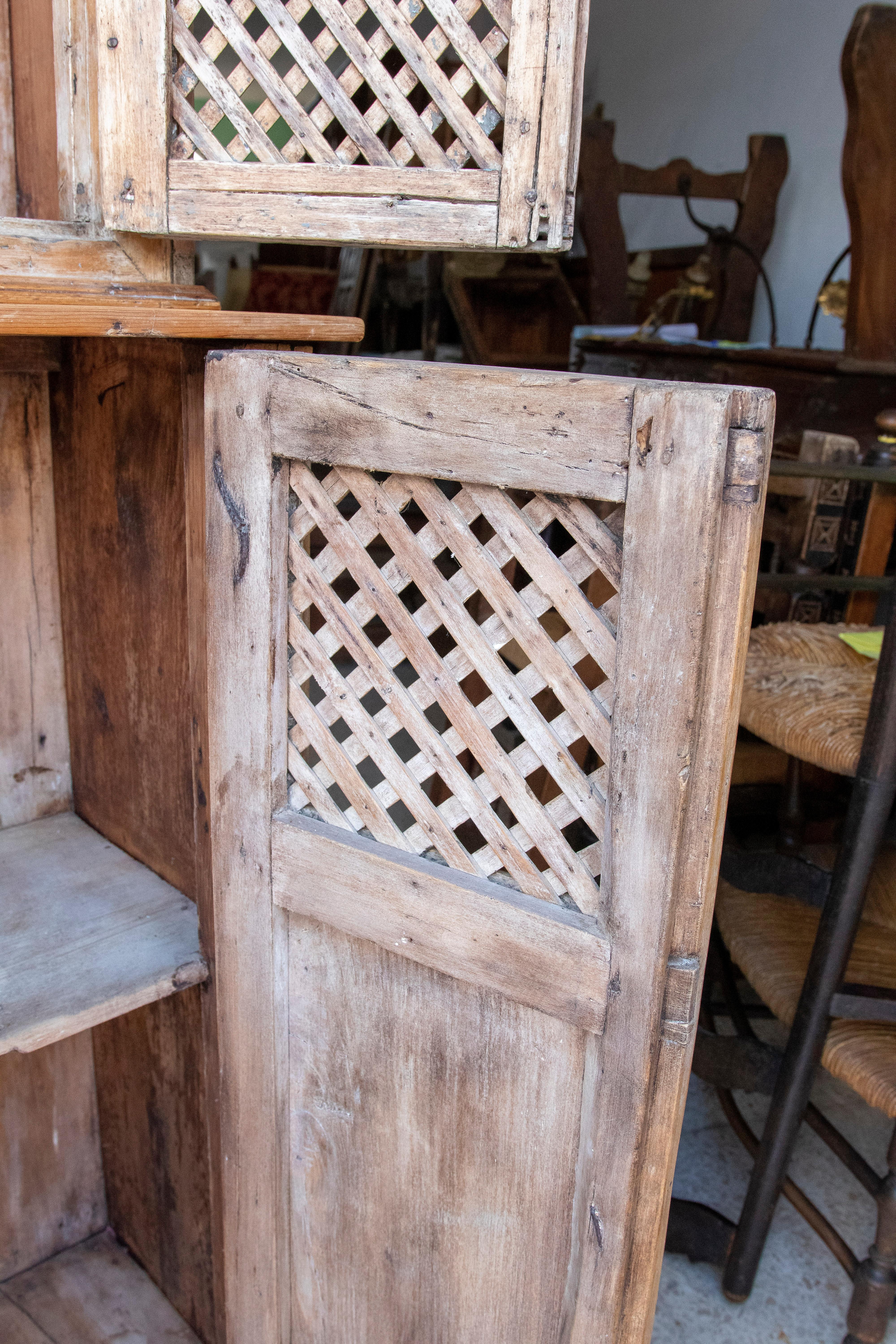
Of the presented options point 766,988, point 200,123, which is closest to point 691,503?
point 200,123

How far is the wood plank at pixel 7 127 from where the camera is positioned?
116cm

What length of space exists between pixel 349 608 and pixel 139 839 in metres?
0.57

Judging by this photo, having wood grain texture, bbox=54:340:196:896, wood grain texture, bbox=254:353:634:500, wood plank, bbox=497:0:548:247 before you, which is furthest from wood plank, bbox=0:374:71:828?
wood plank, bbox=497:0:548:247

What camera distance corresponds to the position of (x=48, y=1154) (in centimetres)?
159

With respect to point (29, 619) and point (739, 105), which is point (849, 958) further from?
point (739, 105)

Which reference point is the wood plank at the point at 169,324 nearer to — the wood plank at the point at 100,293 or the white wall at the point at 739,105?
the wood plank at the point at 100,293

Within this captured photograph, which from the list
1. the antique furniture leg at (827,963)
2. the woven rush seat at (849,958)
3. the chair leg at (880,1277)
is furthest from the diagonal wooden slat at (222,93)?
the chair leg at (880,1277)

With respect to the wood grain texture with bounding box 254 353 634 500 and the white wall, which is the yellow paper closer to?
the wood grain texture with bounding box 254 353 634 500

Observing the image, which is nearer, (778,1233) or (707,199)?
(778,1233)

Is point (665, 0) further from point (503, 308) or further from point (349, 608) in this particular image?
point (349, 608)

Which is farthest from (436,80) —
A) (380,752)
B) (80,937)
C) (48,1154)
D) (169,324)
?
(48,1154)

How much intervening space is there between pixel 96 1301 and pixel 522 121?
1.62m

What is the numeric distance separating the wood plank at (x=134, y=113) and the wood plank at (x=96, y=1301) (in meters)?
1.43

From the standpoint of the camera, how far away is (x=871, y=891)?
1.75 m
